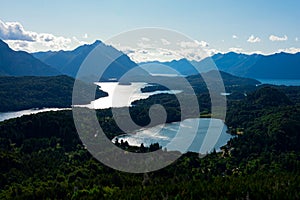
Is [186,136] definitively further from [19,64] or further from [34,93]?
[19,64]

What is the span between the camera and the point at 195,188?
2052 cm

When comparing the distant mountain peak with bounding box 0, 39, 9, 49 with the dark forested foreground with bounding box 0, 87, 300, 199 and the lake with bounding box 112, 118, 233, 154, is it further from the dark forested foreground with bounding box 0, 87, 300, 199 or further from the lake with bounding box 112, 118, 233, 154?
the lake with bounding box 112, 118, 233, 154

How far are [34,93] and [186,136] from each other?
53.2m

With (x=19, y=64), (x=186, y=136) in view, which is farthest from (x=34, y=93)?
(x=19, y=64)

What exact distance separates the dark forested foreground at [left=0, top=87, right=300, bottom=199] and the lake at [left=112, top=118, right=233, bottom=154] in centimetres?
199

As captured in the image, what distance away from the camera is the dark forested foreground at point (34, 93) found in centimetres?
7962

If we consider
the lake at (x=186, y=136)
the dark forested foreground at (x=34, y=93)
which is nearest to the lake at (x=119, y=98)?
the dark forested foreground at (x=34, y=93)

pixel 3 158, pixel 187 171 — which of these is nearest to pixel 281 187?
pixel 187 171

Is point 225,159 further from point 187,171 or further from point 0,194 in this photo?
point 0,194

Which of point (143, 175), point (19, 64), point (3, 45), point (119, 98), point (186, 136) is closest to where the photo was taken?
point (143, 175)

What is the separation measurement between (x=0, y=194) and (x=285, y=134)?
2960 centimetres

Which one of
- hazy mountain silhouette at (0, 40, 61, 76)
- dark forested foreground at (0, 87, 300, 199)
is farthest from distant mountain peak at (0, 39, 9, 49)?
dark forested foreground at (0, 87, 300, 199)

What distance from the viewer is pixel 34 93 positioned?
8756 centimetres

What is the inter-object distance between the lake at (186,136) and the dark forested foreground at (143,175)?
1.99 m
